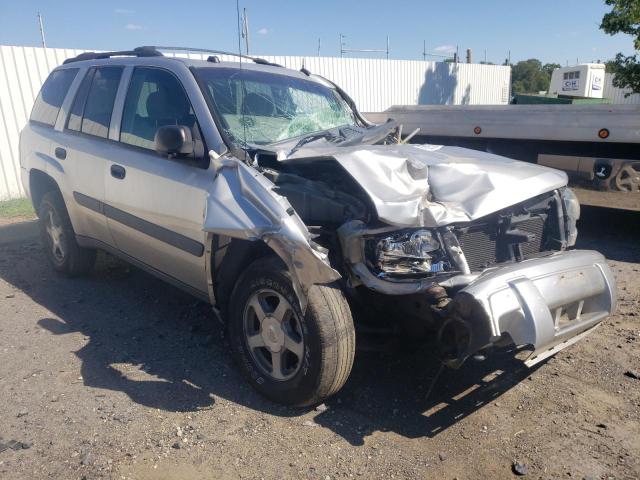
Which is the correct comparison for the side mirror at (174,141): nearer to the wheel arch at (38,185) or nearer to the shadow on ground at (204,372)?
the shadow on ground at (204,372)

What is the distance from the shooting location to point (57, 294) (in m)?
5.17

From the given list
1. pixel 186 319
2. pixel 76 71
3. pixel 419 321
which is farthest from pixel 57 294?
pixel 419 321

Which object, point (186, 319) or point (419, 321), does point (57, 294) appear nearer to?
point (186, 319)

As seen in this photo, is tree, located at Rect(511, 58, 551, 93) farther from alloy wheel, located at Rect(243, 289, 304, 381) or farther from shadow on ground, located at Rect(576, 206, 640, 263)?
alloy wheel, located at Rect(243, 289, 304, 381)

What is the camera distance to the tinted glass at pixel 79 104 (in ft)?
15.9

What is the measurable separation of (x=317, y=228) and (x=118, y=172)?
1.90m

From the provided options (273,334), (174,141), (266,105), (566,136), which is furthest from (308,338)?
(566,136)

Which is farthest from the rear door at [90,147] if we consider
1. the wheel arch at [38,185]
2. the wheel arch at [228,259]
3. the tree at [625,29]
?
the tree at [625,29]

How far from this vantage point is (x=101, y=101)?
4.64 meters

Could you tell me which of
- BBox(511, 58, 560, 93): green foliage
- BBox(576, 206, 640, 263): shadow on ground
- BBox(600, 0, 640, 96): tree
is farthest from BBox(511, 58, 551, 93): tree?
BBox(576, 206, 640, 263): shadow on ground

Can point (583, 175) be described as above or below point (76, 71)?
below

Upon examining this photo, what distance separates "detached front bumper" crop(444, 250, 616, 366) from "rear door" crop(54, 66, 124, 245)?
3.08 meters

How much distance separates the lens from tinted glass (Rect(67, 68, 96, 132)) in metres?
4.85

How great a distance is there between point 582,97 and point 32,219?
695 inches
